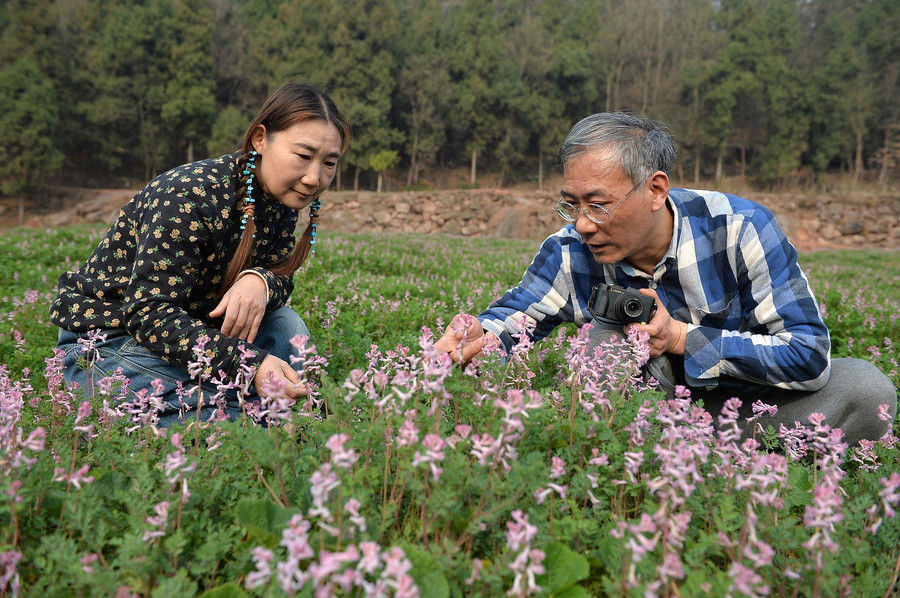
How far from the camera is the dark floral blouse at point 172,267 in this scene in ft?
10.3

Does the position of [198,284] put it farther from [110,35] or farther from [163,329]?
[110,35]

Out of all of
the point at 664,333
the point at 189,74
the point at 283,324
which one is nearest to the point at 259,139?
the point at 283,324

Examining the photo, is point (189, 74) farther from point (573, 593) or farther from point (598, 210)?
point (573, 593)

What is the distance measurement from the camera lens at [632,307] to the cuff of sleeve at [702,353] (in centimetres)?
36

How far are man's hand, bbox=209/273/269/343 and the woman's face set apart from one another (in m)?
0.58

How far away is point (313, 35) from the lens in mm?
45250

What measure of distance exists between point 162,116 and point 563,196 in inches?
1809

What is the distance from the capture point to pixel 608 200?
3.31 m

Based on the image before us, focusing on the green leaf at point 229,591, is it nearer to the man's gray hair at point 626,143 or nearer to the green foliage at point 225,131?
the man's gray hair at point 626,143

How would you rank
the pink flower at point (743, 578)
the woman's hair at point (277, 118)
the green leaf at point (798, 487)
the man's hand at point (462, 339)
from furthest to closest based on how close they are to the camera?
the woman's hair at point (277, 118), the man's hand at point (462, 339), the green leaf at point (798, 487), the pink flower at point (743, 578)

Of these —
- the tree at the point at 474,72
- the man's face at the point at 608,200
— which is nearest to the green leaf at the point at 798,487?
the man's face at the point at 608,200

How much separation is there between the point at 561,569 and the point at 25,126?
4600 centimetres

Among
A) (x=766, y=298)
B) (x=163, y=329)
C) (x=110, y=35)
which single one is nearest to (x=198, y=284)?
(x=163, y=329)

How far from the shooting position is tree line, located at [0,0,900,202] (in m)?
41.8
